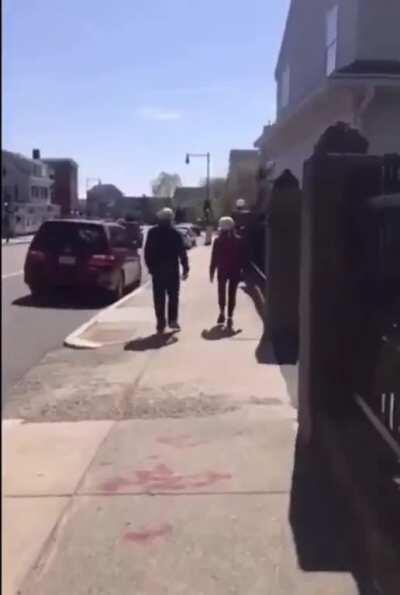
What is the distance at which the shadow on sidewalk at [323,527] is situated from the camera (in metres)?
4.13

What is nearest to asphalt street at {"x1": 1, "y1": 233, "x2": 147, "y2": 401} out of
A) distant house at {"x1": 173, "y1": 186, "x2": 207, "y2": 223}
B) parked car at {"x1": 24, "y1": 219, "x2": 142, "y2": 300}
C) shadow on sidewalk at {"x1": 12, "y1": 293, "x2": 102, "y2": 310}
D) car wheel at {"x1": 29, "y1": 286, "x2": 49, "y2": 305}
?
shadow on sidewalk at {"x1": 12, "y1": 293, "x2": 102, "y2": 310}

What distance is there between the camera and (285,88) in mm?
29703

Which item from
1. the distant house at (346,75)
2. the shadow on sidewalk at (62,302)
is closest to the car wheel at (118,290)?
the shadow on sidewalk at (62,302)

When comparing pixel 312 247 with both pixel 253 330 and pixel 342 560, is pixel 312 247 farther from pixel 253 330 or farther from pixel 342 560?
pixel 253 330

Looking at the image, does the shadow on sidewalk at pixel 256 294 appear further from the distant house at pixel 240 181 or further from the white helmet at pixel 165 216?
the distant house at pixel 240 181

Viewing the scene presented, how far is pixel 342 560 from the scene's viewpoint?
4195 millimetres

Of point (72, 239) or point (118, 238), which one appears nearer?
point (72, 239)

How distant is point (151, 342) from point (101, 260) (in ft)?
23.9

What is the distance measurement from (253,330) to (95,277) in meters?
6.52

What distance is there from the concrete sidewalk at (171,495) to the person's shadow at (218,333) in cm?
274

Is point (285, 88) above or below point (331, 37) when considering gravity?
above

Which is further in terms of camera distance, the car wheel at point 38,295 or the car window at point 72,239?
the car wheel at point 38,295

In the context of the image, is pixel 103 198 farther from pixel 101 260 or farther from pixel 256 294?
pixel 256 294

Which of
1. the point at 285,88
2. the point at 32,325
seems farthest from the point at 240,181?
the point at 32,325
